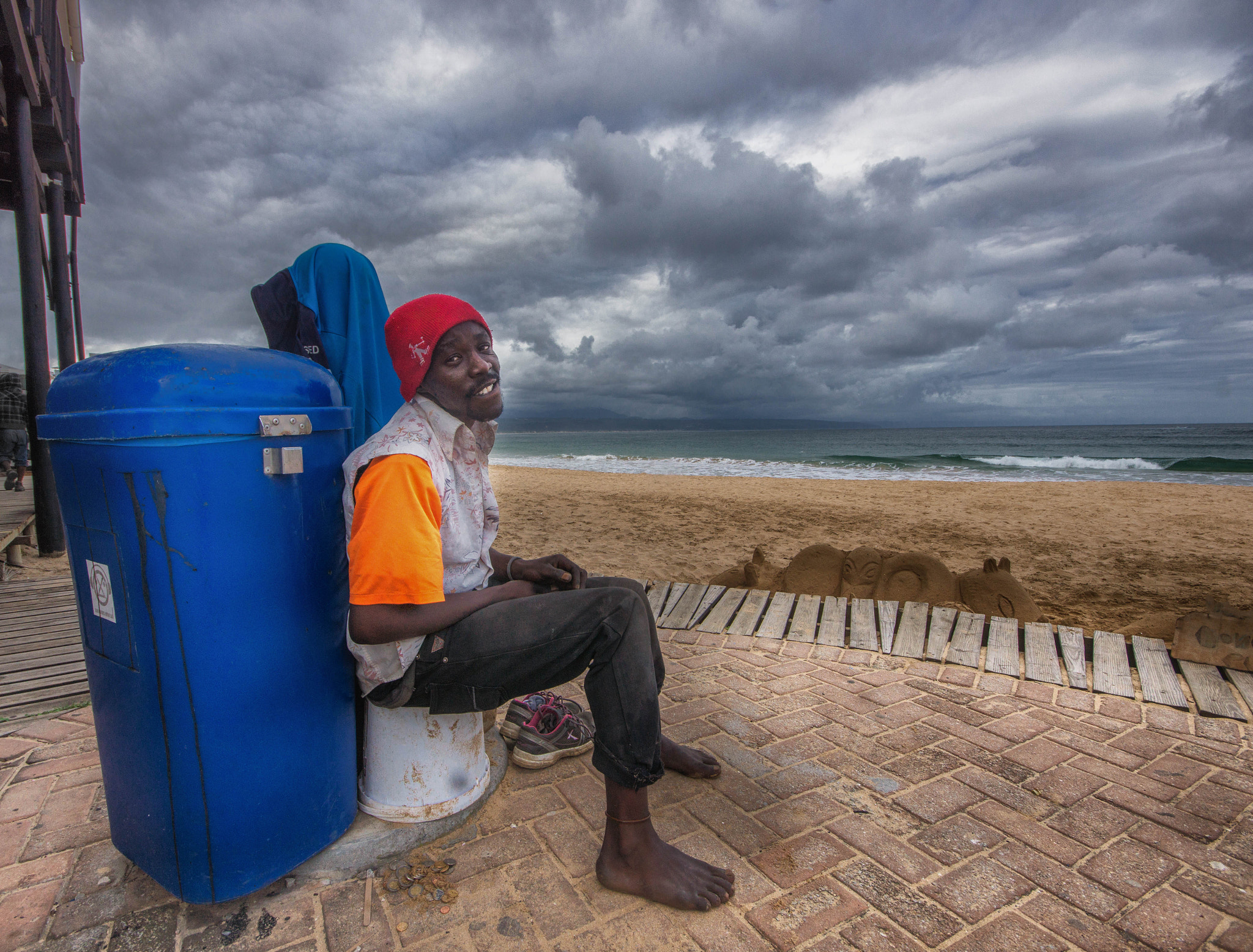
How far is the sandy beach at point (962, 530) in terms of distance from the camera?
21.0ft

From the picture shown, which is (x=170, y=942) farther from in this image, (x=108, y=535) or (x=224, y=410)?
(x=224, y=410)

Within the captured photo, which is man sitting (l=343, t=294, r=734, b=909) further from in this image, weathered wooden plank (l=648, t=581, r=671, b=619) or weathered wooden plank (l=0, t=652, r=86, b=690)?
weathered wooden plank (l=0, t=652, r=86, b=690)

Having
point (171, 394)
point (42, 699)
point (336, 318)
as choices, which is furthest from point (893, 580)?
point (42, 699)

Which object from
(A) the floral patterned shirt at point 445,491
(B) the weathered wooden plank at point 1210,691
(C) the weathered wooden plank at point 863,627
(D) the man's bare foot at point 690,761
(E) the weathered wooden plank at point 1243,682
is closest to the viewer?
(A) the floral patterned shirt at point 445,491

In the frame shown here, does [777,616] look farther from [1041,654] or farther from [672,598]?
[1041,654]

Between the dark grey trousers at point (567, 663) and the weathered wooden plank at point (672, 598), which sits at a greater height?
the dark grey trousers at point (567, 663)

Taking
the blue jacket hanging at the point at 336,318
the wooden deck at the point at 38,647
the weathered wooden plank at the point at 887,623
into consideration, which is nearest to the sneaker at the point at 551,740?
the blue jacket hanging at the point at 336,318

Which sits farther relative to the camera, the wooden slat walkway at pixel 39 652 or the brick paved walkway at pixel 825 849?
the wooden slat walkway at pixel 39 652

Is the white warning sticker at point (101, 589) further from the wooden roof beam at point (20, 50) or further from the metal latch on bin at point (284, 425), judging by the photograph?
the wooden roof beam at point (20, 50)

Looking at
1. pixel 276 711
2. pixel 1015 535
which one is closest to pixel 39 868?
pixel 276 711

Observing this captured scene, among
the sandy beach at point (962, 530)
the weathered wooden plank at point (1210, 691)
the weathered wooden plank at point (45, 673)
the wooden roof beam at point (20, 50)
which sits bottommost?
the sandy beach at point (962, 530)

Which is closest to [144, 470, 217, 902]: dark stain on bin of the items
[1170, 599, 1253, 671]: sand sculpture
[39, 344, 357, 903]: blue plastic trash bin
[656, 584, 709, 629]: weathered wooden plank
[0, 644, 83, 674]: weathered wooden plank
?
[39, 344, 357, 903]: blue plastic trash bin

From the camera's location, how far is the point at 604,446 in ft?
202

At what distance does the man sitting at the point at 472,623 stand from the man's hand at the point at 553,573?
26 mm
